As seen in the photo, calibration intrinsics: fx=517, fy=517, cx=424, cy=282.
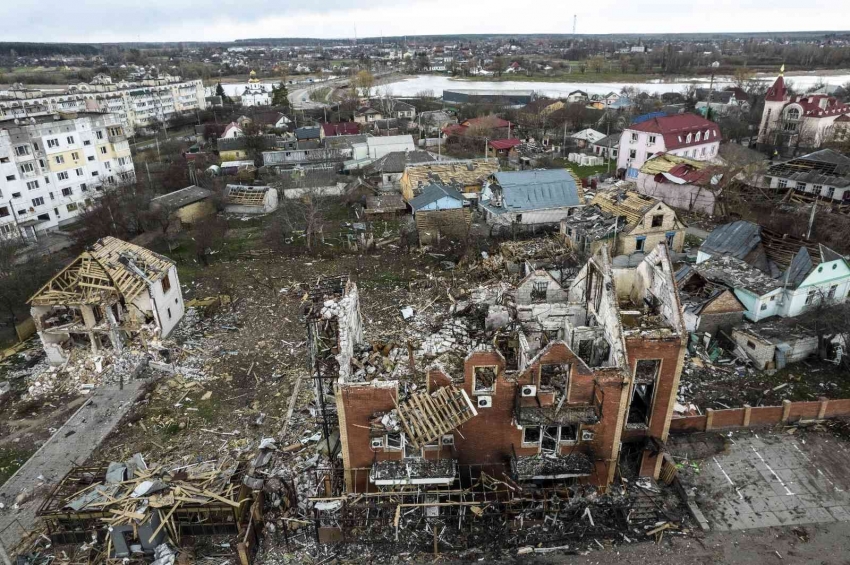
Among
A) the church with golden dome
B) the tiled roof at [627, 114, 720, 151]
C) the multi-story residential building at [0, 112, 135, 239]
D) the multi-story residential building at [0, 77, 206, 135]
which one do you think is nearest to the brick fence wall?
the tiled roof at [627, 114, 720, 151]

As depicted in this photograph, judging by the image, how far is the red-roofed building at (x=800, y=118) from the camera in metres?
56.0

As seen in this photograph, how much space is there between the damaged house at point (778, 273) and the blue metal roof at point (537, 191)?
12.2m

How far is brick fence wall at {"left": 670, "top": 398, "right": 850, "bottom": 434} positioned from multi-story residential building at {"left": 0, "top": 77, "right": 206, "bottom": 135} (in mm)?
71982

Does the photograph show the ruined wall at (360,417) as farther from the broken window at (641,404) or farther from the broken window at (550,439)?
the broken window at (641,404)

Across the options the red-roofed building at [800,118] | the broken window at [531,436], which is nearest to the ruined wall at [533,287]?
the broken window at [531,436]

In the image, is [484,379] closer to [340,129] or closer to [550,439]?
[550,439]

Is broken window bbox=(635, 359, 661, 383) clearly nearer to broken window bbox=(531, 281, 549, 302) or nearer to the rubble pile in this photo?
broken window bbox=(531, 281, 549, 302)

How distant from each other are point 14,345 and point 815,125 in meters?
72.8

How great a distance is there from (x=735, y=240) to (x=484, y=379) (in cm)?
2023

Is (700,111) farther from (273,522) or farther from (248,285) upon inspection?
(273,522)

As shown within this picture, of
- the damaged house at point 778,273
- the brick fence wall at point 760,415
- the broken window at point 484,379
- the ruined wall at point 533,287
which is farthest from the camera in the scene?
the damaged house at point 778,273

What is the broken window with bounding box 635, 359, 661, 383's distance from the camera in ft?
50.3

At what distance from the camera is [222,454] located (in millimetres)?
18078

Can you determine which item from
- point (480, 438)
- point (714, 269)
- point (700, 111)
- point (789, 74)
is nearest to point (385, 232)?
point (714, 269)
